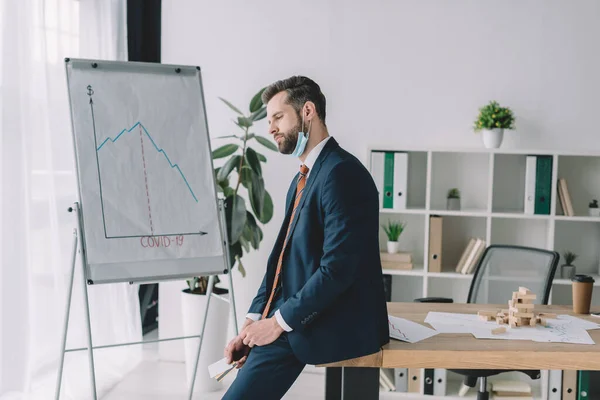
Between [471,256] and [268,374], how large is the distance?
2045mm

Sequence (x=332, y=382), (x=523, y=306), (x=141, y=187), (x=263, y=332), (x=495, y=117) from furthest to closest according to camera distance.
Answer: (x=495, y=117) → (x=141, y=187) → (x=332, y=382) → (x=523, y=306) → (x=263, y=332)

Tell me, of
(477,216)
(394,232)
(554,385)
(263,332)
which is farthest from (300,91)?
(554,385)

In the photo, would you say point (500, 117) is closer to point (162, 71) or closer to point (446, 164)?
point (446, 164)

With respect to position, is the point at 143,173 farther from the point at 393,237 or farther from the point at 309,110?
the point at 393,237

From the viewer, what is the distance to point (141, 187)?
275 cm

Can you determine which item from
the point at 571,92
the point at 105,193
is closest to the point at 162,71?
the point at 105,193

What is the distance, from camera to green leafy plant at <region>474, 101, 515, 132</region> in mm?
3779

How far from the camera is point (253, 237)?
391 cm

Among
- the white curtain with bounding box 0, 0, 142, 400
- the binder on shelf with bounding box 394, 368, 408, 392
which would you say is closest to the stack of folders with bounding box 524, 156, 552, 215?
the binder on shelf with bounding box 394, 368, 408, 392

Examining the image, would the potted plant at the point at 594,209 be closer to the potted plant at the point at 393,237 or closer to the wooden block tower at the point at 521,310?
the potted plant at the point at 393,237

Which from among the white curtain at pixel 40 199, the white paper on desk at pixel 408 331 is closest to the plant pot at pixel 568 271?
the white paper on desk at pixel 408 331

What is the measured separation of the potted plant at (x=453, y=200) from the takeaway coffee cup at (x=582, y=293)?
4.49 feet

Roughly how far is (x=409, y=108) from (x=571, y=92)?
3.08 ft

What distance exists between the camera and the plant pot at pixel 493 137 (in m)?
3.78
